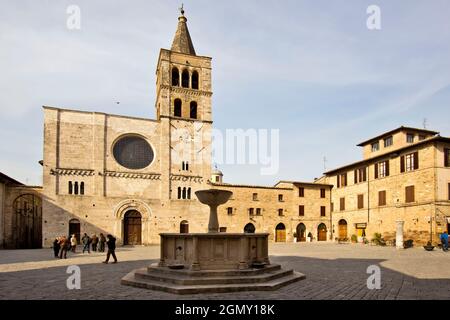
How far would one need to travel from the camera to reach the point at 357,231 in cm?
3847

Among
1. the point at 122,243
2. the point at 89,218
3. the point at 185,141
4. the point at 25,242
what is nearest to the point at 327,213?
the point at 185,141

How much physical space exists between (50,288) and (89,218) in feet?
82.0

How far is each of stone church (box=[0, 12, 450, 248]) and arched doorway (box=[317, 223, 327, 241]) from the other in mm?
123

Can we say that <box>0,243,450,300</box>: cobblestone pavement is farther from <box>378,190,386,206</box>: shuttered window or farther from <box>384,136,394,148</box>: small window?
<box>384,136,394,148</box>: small window

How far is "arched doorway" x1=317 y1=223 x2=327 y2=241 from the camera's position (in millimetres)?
43000

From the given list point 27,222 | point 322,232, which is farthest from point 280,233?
point 27,222

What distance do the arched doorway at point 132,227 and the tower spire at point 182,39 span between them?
19.8 m

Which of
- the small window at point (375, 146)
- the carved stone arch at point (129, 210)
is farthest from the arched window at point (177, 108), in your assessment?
the small window at point (375, 146)

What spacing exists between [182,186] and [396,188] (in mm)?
21147

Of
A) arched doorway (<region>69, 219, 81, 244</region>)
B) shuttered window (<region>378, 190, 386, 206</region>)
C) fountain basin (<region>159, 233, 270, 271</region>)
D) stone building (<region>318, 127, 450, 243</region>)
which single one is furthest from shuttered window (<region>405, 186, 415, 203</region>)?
arched doorway (<region>69, 219, 81, 244</region>)

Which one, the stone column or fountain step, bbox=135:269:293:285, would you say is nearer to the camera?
fountain step, bbox=135:269:293:285

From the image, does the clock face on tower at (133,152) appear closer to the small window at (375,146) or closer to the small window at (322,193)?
the small window at (322,193)

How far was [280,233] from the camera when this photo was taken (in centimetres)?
4175
